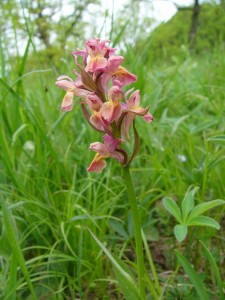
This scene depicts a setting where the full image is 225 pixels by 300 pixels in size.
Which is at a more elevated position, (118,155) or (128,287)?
(118,155)

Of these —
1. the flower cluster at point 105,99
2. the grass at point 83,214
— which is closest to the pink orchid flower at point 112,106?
the flower cluster at point 105,99

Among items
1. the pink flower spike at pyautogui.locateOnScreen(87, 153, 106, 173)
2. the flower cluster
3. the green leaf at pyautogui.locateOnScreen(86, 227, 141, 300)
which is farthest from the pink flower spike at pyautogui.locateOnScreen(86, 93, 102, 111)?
the green leaf at pyautogui.locateOnScreen(86, 227, 141, 300)

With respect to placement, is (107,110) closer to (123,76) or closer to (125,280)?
(123,76)

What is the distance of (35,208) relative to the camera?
143cm

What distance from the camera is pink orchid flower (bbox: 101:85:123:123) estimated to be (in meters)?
0.79

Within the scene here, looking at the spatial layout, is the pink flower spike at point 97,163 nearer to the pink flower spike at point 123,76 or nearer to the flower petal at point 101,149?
the flower petal at point 101,149

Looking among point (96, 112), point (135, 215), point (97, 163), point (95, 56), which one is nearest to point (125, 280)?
point (135, 215)

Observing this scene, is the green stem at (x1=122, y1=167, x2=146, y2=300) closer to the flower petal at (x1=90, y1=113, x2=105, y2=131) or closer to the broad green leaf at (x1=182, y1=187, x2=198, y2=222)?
the flower petal at (x1=90, y1=113, x2=105, y2=131)

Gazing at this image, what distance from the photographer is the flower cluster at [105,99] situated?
0.81 meters

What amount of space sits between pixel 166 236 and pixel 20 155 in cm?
79

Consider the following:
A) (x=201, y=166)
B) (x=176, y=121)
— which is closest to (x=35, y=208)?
(x=201, y=166)

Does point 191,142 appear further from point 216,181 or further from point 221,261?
point 221,261

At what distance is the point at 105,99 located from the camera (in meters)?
0.85

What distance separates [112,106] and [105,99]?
0.06 m
